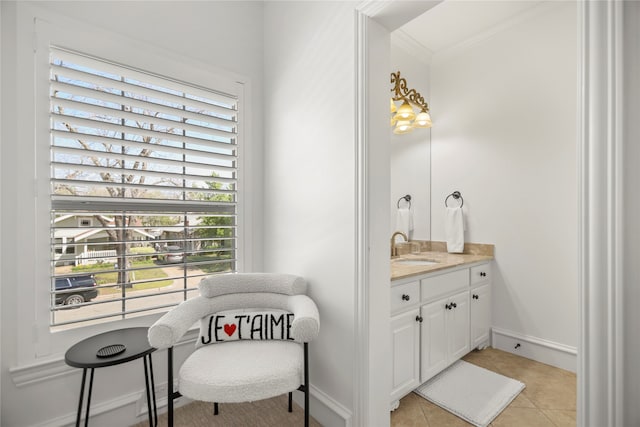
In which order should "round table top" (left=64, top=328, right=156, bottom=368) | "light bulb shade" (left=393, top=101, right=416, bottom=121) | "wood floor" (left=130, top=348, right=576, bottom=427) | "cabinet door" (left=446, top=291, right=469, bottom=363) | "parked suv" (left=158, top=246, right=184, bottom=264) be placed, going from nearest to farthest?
"round table top" (left=64, top=328, right=156, bottom=368) < "wood floor" (left=130, top=348, right=576, bottom=427) < "parked suv" (left=158, top=246, right=184, bottom=264) < "cabinet door" (left=446, top=291, right=469, bottom=363) < "light bulb shade" (left=393, top=101, right=416, bottom=121)

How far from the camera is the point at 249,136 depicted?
216 cm

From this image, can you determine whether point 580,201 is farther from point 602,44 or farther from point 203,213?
point 203,213

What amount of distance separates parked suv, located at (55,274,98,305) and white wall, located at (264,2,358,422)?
3.36 ft

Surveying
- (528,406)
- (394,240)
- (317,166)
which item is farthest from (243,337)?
(528,406)

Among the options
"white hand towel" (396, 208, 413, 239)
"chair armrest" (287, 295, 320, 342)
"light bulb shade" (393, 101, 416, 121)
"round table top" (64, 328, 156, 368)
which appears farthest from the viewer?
"white hand towel" (396, 208, 413, 239)

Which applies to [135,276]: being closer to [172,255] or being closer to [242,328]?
[172,255]

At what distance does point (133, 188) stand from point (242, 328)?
1001 mm

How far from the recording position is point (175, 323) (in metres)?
1.36

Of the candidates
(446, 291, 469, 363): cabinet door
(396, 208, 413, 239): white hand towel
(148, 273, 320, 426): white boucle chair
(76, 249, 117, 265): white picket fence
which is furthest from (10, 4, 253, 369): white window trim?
(396, 208, 413, 239): white hand towel

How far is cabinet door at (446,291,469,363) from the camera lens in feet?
7.18

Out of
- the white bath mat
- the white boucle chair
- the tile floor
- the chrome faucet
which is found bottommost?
the tile floor

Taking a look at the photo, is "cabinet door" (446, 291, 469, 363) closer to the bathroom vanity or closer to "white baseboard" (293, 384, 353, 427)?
the bathroom vanity

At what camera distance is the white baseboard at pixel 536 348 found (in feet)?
7.56

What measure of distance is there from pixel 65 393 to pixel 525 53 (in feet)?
12.8
